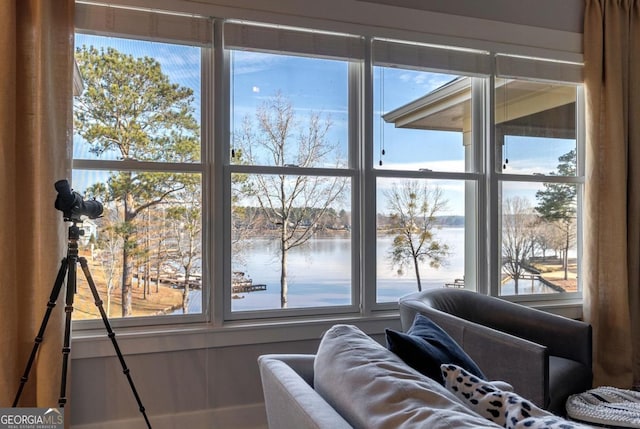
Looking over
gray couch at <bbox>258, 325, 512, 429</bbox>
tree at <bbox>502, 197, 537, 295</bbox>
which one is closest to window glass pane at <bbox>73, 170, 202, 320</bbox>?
gray couch at <bbox>258, 325, 512, 429</bbox>

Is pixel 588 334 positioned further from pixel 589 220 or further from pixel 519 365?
pixel 589 220

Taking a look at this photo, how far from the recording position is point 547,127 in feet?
Result: 11.0

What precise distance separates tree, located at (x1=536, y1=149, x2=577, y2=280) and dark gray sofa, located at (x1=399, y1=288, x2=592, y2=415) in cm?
111

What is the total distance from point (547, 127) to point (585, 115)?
273mm

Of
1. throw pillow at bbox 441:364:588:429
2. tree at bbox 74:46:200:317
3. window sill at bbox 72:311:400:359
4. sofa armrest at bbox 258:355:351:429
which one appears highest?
tree at bbox 74:46:200:317

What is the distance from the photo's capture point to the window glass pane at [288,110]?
2.68m

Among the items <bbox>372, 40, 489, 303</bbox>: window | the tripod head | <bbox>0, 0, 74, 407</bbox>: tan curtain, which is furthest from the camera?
<bbox>372, 40, 489, 303</bbox>: window

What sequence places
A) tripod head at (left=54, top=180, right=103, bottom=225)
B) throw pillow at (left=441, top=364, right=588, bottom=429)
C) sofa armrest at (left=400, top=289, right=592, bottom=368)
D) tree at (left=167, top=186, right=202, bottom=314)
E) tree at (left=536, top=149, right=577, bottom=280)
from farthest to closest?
tree at (left=536, top=149, right=577, bottom=280) < tree at (left=167, top=186, right=202, bottom=314) < sofa armrest at (left=400, top=289, right=592, bottom=368) < tripod head at (left=54, top=180, right=103, bottom=225) < throw pillow at (left=441, top=364, right=588, bottom=429)

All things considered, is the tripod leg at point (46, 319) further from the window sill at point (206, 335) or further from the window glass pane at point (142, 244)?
the window glass pane at point (142, 244)

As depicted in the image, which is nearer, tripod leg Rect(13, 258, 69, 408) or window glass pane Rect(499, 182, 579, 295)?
tripod leg Rect(13, 258, 69, 408)

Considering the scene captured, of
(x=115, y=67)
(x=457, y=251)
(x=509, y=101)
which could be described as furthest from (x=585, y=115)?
(x=115, y=67)

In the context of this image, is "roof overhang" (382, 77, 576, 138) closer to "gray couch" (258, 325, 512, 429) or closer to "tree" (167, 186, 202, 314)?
"tree" (167, 186, 202, 314)

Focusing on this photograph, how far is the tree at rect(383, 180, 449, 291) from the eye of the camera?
3.00 metres

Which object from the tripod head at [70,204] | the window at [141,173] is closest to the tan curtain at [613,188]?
the window at [141,173]
